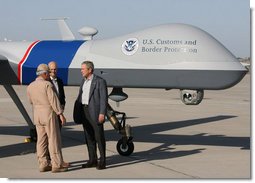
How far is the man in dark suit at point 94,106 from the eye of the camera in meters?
10.6

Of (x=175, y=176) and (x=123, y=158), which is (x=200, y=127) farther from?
(x=175, y=176)

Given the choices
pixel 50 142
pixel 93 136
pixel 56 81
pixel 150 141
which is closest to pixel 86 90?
pixel 56 81

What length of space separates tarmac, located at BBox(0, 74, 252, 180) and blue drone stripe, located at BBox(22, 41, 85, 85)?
168cm

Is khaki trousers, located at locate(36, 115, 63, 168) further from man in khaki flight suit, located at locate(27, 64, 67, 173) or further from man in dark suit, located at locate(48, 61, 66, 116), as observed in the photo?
man in dark suit, located at locate(48, 61, 66, 116)

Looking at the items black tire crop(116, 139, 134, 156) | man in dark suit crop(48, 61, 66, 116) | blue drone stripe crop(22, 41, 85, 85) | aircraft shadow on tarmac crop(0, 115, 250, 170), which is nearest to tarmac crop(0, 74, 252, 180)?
aircraft shadow on tarmac crop(0, 115, 250, 170)

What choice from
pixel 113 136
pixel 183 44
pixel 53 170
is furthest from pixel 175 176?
pixel 113 136

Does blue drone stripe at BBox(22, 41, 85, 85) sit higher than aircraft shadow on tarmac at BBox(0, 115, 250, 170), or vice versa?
blue drone stripe at BBox(22, 41, 85, 85)

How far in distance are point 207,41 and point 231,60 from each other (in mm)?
605

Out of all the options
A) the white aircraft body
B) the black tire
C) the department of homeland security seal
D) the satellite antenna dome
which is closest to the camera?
the white aircraft body

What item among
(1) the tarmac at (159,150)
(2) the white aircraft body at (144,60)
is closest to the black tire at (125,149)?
(2) the white aircraft body at (144,60)

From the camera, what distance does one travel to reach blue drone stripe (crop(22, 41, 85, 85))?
12180 mm

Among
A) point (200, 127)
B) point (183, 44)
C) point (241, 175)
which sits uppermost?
point (183, 44)

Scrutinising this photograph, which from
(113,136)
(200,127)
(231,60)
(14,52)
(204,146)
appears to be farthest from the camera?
(200,127)

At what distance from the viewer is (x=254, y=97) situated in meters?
10.8
